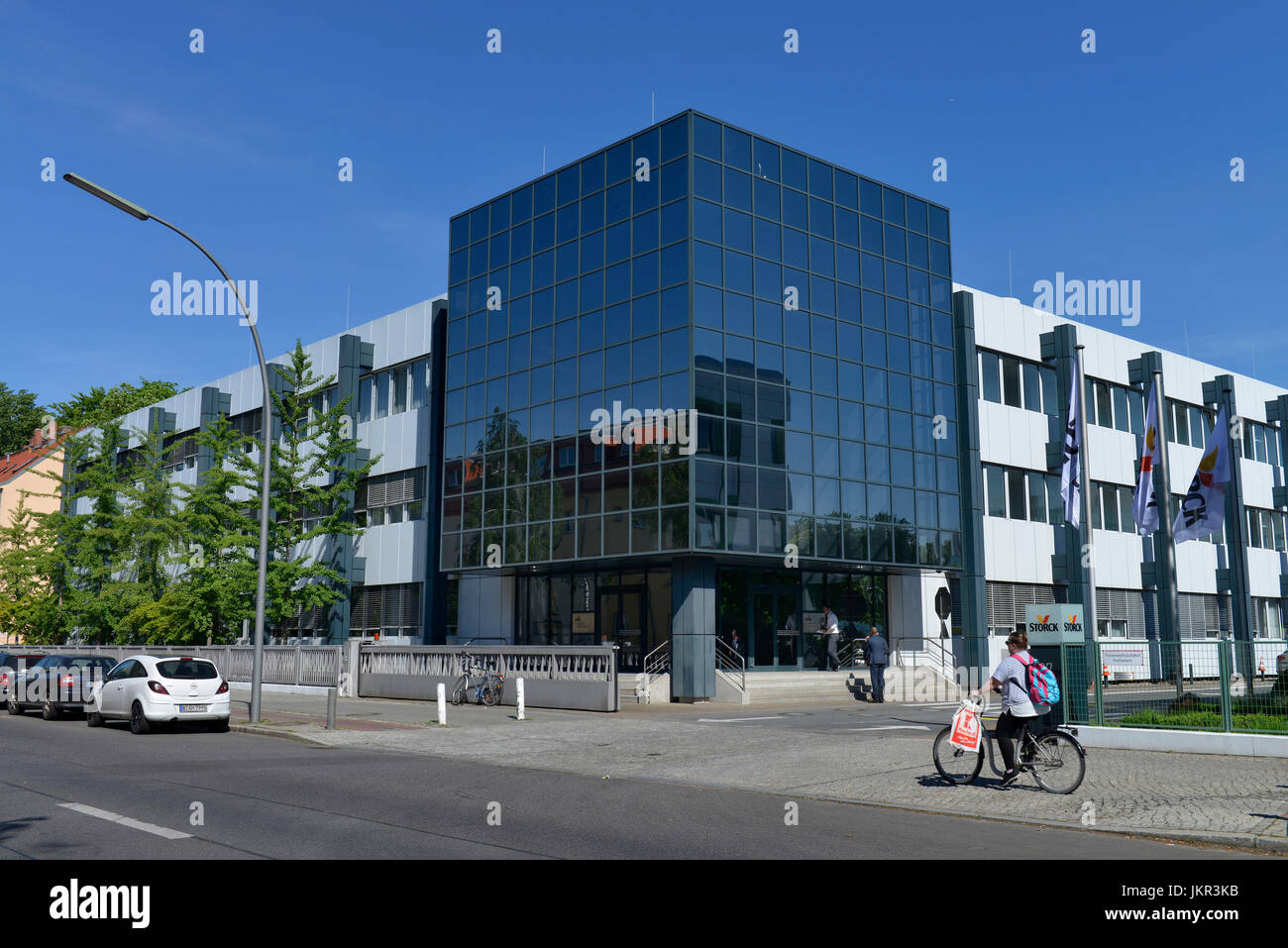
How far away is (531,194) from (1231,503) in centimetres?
3366

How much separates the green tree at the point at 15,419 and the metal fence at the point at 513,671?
7208cm

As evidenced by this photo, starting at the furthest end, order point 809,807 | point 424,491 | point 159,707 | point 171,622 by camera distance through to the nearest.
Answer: point 171,622 → point 424,491 → point 159,707 → point 809,807

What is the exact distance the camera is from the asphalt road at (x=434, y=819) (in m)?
8.65

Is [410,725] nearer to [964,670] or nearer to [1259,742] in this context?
[1259,742]

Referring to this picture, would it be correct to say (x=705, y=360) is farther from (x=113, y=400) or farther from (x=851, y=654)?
(x=113, y=400)

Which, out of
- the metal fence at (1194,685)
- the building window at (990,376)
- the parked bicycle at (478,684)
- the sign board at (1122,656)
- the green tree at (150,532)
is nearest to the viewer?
the metal fence at (1194,685)

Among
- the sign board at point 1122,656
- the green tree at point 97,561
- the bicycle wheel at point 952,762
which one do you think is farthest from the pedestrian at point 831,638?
the green tree at point 97,561

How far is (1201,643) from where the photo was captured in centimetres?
1559

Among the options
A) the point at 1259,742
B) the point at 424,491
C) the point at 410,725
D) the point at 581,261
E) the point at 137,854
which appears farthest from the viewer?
the point at 424,491

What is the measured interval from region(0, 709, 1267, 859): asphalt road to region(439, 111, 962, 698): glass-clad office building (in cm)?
1473

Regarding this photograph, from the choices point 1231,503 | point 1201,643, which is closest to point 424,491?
point 1201,643

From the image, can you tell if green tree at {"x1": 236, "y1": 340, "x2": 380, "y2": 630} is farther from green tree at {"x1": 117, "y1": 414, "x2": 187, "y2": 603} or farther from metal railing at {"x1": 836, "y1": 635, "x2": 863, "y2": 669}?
metal railing at {"x1": 836, "y1": 635, "x2": 863, "y2": 669}

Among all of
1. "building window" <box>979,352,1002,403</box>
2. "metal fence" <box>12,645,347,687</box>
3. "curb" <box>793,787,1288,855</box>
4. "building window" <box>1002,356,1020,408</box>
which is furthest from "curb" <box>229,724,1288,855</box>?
"building window" <box>1002,356,1020,408</box>

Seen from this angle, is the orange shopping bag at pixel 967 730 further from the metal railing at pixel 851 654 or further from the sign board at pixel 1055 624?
the metal railing at pixel 851 654
